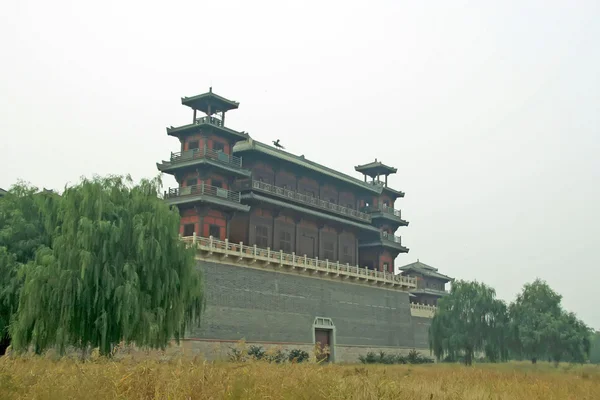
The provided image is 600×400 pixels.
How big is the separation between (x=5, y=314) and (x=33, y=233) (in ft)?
11.1

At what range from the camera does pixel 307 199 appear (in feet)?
139

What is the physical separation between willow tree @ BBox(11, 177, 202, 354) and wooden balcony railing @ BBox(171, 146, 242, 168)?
37.8 feet

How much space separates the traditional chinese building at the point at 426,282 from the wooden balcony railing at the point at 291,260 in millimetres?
15902

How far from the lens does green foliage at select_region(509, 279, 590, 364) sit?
43.5 meters

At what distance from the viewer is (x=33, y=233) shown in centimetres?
2461

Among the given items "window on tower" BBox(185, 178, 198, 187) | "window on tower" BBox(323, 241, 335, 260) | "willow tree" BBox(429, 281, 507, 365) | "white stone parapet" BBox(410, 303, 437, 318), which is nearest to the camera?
"window on tower" BBox(185, 178, 198, 187)

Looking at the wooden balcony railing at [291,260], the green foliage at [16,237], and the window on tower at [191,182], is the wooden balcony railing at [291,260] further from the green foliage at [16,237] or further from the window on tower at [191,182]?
the green foliage at [16,237]

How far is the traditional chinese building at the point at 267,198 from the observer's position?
3556 centimetres

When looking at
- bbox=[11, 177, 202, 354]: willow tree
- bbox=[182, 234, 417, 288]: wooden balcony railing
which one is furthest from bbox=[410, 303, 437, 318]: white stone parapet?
bbox=[11, 177, 202, 354]: willow tree

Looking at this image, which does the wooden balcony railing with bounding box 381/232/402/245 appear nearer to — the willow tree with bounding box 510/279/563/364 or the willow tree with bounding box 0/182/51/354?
the willow tree with bounding box 510/279/563/364

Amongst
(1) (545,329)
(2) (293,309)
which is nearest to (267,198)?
(2) (293,309)

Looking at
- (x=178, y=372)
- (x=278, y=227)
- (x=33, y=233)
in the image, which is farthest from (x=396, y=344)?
(x=178, y=372)

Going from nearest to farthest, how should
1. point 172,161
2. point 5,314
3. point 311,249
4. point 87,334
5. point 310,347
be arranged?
point 87,334
point 5,314
point 172,161
point 310,347
point 311,249

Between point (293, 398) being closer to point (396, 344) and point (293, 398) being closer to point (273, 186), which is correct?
point (273, 186)
